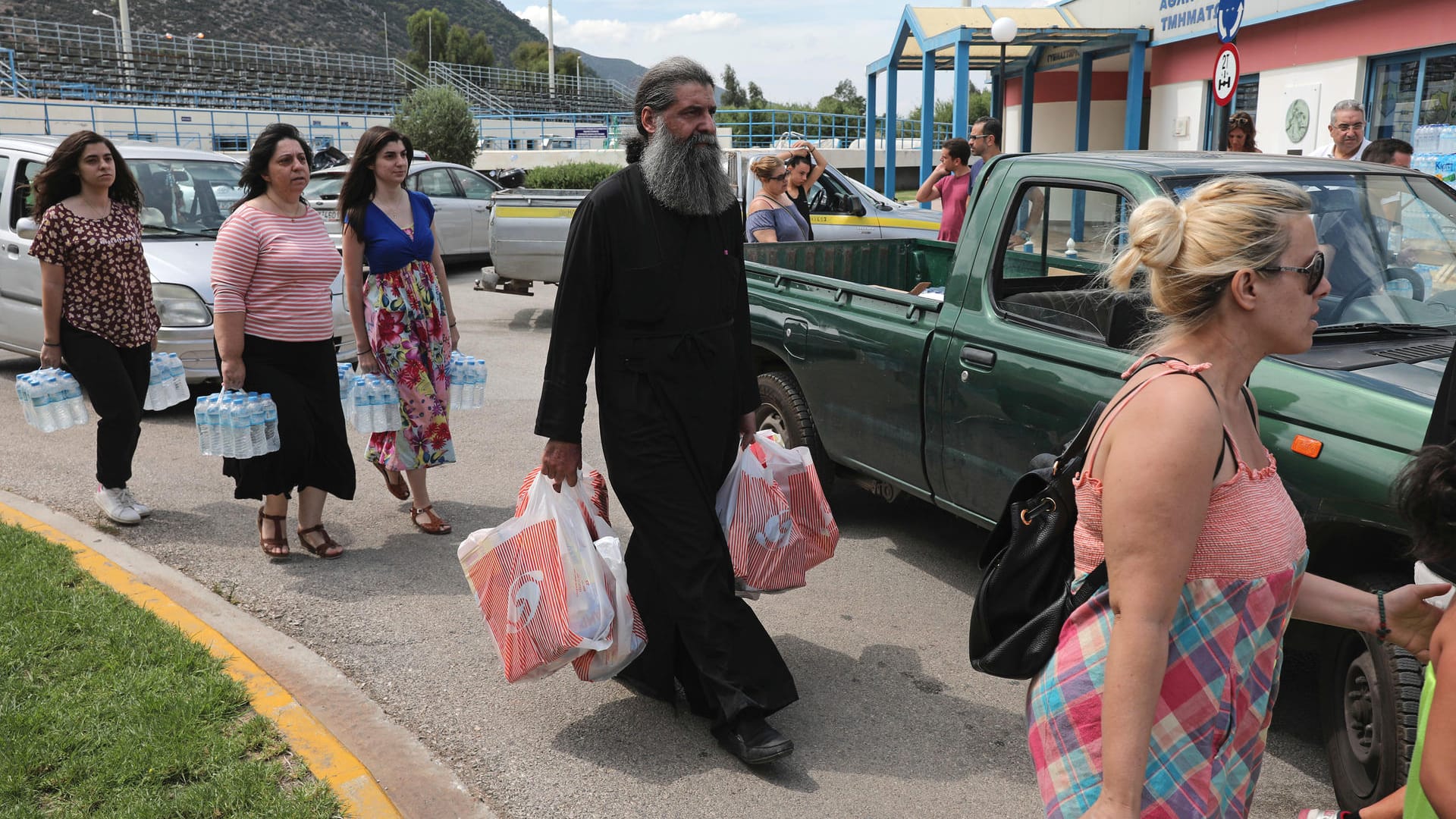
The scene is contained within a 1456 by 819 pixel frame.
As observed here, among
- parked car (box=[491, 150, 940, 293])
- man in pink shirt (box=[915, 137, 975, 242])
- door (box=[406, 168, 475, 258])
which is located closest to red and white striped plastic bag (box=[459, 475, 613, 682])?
man in pink shirt (box=[915, 137, 975, 242])

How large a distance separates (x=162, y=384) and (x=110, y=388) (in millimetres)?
336

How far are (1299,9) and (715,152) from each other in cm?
1402

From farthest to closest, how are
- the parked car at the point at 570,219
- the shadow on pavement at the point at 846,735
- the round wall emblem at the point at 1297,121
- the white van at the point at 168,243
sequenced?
the round wall emblem at the point at 1297,121 < the parked car at the point at 570,219 < the white van at the point at 168,243 < the shadow on pavement at the point at 846,735

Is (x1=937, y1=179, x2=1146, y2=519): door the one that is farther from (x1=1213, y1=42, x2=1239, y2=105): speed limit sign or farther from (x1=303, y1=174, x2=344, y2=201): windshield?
(x1=303, y1=174, x2=344, y2=201): windshield

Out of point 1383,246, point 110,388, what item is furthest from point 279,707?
point 1383,246

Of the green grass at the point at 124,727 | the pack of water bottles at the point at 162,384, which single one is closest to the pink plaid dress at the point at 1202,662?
the green grass at the point at 124,727

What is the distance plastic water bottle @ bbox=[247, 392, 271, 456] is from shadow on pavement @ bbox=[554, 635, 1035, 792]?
213cm

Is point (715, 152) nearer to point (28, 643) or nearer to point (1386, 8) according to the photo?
point (28, 643)

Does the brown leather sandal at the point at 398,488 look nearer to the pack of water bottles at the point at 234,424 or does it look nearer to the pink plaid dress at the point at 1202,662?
the pack of water bottles at the point at 234,424

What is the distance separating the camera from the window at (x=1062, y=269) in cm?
385

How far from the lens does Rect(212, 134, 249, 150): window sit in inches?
1572

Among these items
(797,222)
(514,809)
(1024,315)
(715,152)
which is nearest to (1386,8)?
(797,222)

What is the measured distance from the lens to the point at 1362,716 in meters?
3.27

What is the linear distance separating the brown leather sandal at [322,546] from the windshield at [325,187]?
1048 centimetres
